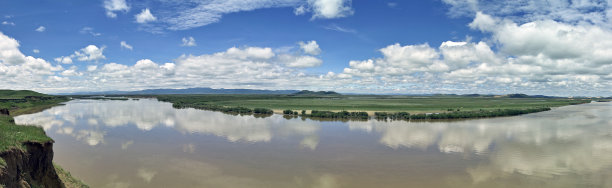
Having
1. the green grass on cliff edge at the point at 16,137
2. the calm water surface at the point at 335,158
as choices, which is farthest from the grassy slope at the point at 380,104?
the green grass on cliff edge at the point at 16,137

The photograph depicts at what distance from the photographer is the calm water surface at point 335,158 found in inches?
688

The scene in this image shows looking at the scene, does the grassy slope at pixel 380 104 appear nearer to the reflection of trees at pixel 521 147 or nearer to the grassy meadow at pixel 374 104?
the grassy meadow at pixel 374 104

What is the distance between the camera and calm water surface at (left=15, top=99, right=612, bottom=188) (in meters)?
17.5

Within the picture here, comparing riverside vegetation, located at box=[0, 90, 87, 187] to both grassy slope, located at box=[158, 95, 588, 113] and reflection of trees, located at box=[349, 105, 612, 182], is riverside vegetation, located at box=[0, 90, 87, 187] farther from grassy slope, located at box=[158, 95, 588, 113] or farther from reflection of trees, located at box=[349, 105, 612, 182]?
grassy slope, located at box=[158, 95, 588, 113]

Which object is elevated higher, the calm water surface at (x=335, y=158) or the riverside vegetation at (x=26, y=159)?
the riverside vegetation at (x=26, y=159)

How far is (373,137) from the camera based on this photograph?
32250 mm

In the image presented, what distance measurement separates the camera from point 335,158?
22828 millimetres

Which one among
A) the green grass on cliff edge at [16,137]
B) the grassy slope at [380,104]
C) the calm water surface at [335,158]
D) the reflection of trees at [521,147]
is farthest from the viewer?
the grassy slope at [380,104]

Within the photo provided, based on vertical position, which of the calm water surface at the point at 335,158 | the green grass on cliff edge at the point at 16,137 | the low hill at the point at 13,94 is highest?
the low hill at the point at 13,94

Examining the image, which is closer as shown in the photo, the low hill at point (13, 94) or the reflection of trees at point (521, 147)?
the reflection of trees at point (521, 147)

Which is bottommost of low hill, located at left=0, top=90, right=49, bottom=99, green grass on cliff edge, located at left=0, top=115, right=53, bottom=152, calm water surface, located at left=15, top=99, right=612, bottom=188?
calm water surface, located at left=15, top=99, right=612, bottom=188

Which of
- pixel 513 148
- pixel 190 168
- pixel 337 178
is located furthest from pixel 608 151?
pixel 190 168

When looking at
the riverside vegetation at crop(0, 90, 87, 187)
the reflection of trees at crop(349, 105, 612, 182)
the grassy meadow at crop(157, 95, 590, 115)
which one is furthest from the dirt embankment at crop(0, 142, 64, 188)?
the grassy meadow at crop(157, 95, 590, 115)

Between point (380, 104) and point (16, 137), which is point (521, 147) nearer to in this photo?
point (16, 137)
